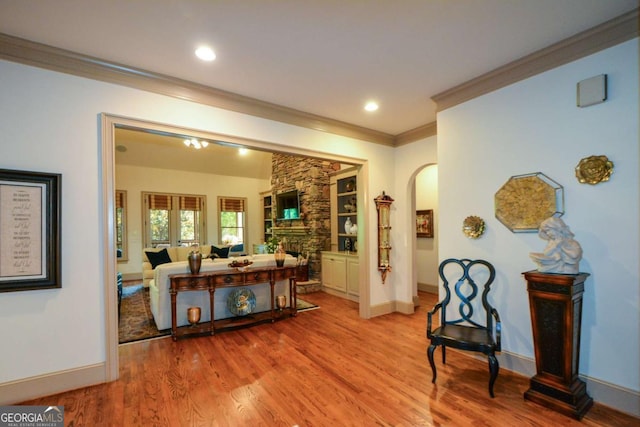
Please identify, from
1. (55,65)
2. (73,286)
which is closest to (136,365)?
(73,286)

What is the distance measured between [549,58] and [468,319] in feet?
8.26

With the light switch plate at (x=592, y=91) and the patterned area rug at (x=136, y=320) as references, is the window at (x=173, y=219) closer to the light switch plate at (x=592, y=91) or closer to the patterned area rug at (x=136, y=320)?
the patterned area rug at (x=136, y=320)

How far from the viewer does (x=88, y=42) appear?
2.40 m

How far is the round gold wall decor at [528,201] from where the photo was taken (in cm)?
258

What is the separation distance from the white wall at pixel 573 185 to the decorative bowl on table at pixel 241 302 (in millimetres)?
2799

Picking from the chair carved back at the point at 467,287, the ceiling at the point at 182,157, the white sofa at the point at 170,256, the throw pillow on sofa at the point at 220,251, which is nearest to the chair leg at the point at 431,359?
the chair carved back at the point at 467,287

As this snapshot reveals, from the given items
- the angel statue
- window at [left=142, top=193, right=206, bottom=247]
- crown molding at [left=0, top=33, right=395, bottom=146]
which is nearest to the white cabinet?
crown molding at [left=0, top=33, right=395, bottom=146]

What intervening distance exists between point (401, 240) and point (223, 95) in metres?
3.29

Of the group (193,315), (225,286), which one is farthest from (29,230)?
(225,286)

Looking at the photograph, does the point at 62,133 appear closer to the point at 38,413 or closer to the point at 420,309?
the point at 38,413

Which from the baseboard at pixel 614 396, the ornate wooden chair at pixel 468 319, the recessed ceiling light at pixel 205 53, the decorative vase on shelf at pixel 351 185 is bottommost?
the baseboard at pixel 614 396

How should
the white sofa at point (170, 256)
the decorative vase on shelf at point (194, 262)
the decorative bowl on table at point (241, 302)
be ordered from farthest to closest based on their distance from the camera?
the white sofa at point (170, 256)
the decorative bowl on table at point (241, 302)
the decorative vase on shelf at point (194, 262)

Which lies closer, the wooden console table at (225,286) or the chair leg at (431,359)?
the chair leg at (431,359)

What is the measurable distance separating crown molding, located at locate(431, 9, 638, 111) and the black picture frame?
3.92 meters
